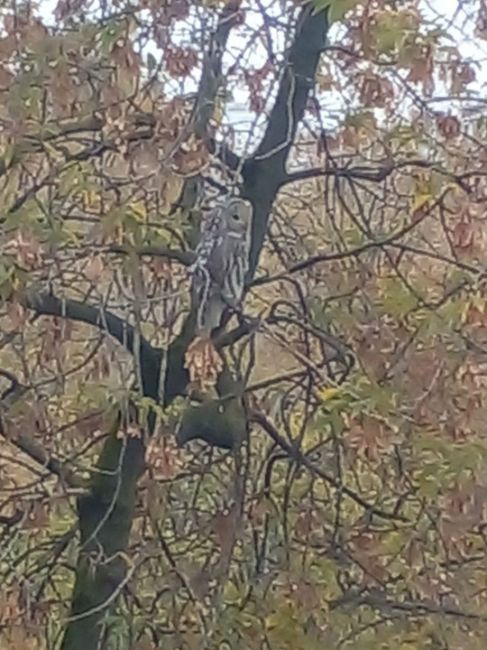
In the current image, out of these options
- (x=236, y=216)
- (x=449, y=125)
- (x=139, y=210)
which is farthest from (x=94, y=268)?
(x=449, y=125)

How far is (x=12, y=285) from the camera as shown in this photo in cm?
238

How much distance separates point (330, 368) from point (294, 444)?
0.56 ft

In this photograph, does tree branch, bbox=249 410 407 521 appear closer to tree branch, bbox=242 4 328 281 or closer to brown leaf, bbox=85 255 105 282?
tree branch, bbox=242 4 328 281

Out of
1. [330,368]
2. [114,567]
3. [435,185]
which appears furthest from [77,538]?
[435,185]

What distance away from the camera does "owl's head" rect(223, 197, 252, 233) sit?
240 centimetres

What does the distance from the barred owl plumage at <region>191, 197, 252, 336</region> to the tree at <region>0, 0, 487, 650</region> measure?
82mm

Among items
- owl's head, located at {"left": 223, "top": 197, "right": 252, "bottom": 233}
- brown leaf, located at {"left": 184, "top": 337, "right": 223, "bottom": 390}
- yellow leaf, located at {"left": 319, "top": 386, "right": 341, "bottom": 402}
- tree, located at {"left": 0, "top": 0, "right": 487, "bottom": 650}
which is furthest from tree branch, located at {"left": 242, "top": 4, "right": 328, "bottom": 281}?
brown leaf, located at {"left": 184, "top": 337, "right": 223, "bottom": 390}

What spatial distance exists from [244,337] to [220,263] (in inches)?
13.2

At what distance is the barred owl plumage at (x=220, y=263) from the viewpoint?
7.81 ft

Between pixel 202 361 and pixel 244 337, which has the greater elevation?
pixel 244 337

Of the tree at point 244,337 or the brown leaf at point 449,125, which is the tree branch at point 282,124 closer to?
the tree at point 244,337

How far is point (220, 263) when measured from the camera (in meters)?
2.38

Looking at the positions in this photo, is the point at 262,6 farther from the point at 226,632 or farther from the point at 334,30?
the point at 226,632

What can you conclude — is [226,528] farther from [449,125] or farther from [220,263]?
[449,125]
